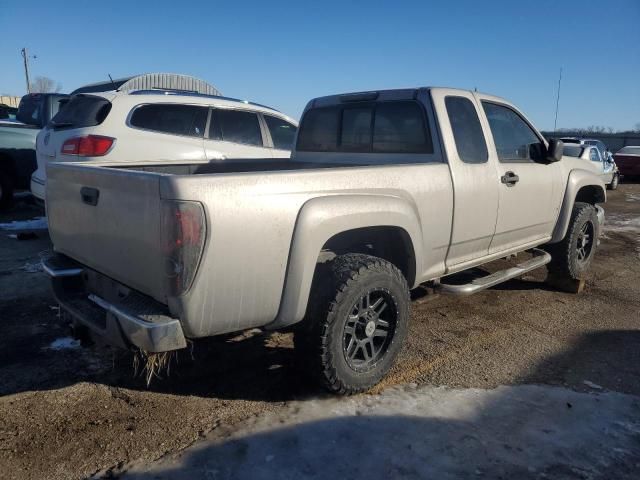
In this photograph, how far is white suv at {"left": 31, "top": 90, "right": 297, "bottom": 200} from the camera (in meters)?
6.23

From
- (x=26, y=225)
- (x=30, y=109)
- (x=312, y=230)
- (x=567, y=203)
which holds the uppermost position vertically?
(x=30, y=109)

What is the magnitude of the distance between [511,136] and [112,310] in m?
3.69

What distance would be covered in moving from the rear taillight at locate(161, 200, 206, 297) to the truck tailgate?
0.06 metres

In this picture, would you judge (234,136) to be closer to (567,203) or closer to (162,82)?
(567,203)

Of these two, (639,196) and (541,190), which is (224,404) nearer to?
(541,190)

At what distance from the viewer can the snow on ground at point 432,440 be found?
8.33ft

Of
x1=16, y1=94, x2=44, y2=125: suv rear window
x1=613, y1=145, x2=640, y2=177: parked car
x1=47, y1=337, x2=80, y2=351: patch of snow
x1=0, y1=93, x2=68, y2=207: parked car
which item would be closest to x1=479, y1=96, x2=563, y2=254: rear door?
x1=47, y1=337, x2=80, y2=351: patch of snow

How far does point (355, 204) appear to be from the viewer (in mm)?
3064

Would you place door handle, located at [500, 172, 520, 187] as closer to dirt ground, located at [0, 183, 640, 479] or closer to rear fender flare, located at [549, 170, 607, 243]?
rear fender flare, located at [549, 170, 607, 243]

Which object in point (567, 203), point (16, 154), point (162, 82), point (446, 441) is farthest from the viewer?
point (162, 82)

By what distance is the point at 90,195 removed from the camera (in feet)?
9.64

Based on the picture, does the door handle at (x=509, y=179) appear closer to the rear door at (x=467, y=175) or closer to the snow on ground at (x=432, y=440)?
the rear door at (x=467, y=175)

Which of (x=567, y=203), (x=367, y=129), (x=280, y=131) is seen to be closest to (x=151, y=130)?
(x=280, y=131)

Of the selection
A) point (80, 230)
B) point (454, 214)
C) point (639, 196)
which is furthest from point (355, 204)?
point (639, 196)
